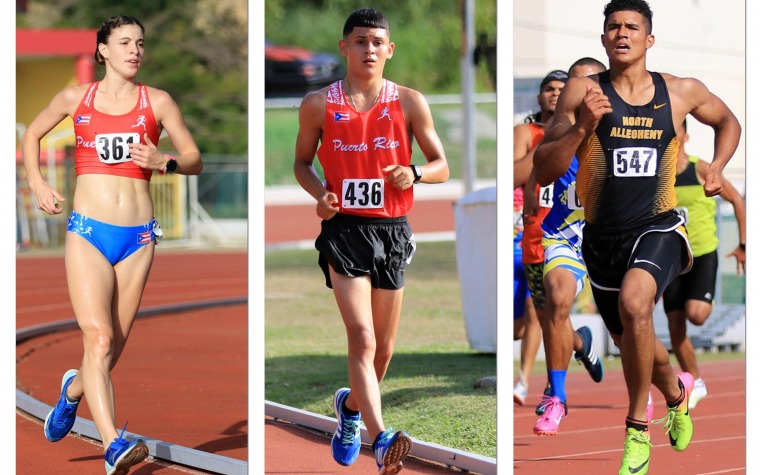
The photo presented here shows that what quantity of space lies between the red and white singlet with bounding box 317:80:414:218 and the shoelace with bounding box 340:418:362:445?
3.14ft

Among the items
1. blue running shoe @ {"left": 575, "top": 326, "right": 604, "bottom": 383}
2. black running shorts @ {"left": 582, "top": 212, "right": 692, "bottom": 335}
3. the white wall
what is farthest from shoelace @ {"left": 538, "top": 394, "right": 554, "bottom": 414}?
the white wall

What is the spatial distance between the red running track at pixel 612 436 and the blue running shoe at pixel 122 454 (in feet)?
5.97

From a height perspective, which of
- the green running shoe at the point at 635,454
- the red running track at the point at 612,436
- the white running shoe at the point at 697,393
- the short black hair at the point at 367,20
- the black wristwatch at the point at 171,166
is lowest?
the red running track at the point at 612,436

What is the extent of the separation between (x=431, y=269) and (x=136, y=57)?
12.5m

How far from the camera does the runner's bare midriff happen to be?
5379mm

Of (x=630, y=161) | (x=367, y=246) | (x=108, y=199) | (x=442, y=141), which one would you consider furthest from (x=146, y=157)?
(x=442, y=141)

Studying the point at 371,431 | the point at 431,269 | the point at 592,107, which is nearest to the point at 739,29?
the point at 431,269

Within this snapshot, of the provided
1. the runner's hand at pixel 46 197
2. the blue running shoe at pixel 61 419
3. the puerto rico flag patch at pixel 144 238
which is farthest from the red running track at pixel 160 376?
the runner's hand at pixel 46 197

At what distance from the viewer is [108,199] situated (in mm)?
5391

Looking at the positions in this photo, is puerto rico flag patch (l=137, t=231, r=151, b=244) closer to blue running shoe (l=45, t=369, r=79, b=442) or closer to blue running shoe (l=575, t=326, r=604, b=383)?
blue running shoe (l=45, t=369, r=79, b=442)

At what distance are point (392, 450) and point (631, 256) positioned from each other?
4.64 ft

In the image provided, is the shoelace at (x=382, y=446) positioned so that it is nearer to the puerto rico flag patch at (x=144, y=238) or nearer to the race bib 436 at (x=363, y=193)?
the race bib 436 at (x=363, y=193)

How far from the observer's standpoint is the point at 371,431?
5.16 m

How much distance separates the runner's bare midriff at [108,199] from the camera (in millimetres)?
5379
